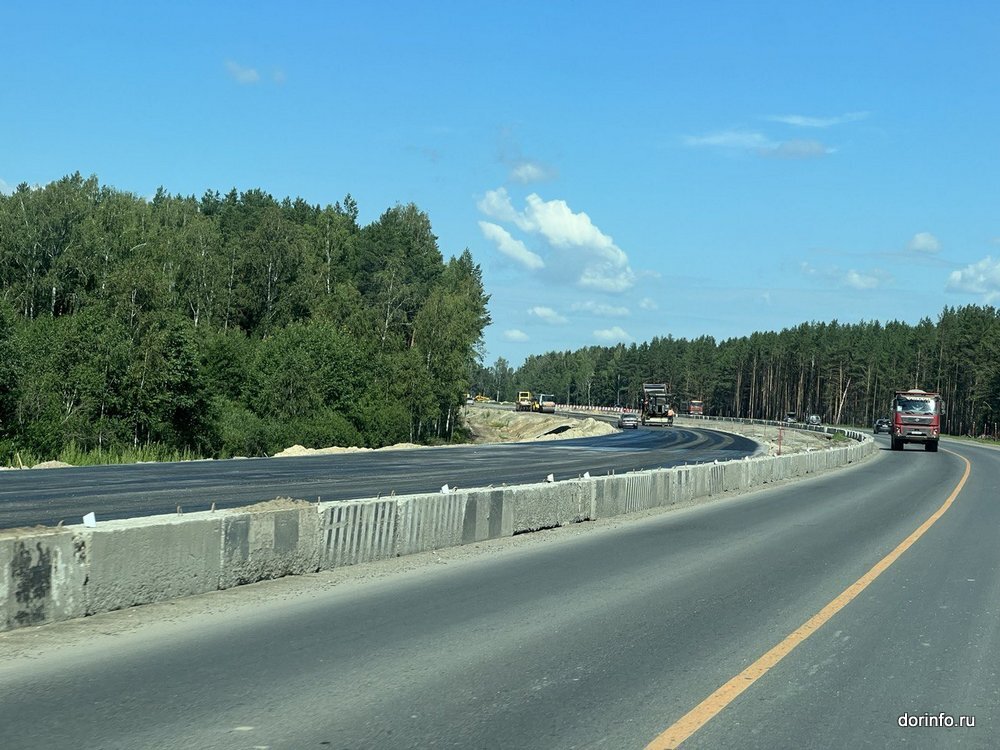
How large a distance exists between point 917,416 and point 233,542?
56612 mm

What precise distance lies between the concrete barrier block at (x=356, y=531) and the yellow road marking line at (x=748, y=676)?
5224mm

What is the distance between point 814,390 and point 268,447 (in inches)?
6032

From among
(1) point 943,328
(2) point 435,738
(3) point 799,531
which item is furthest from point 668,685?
(1) point 943,328

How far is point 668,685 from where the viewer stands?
270 inches

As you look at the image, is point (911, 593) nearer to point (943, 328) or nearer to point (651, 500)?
point (651, 500)

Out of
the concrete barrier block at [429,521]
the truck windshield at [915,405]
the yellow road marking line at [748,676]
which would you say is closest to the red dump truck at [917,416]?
the truck windshield at [915,405]

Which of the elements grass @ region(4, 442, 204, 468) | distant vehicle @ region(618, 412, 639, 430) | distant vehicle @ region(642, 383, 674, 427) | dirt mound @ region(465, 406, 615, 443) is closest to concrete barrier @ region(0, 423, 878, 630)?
grass @ region(4, 442, 204, 468)

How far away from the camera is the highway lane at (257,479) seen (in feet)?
62.5

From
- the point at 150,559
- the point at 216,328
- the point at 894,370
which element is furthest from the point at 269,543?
the point at 894,370

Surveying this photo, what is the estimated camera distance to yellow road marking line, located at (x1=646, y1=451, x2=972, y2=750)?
18.9 ft

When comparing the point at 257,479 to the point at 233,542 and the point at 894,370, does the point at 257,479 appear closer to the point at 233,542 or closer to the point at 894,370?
the point at 233,542

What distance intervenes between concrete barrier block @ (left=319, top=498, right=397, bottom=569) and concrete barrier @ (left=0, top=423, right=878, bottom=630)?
0.5 inches

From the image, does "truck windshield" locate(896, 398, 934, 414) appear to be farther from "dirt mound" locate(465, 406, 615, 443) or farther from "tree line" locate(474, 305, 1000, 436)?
"tree line" locate(474, 305, 1000, 436)

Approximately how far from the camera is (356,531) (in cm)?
1223
